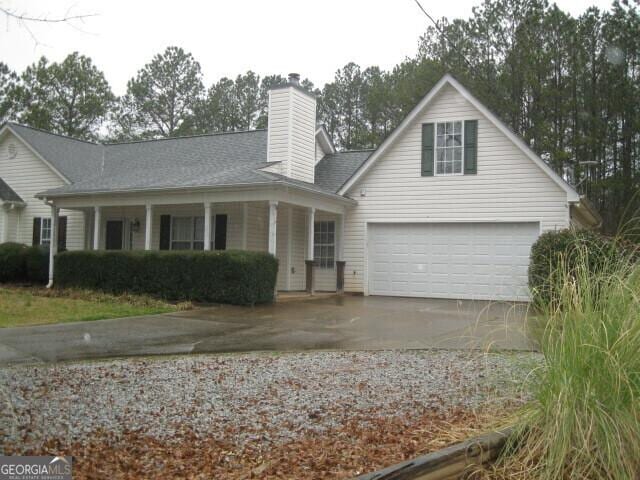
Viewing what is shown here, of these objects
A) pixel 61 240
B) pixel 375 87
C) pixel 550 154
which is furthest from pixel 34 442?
pixel 375 87

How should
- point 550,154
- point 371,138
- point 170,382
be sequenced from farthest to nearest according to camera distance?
point 371,138, point 550,154, point 170,382

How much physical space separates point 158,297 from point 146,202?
3336 mm

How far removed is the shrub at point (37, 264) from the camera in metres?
20.0

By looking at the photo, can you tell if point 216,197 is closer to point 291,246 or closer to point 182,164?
point 291,246

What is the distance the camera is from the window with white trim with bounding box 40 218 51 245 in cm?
2202

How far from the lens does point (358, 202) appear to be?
18.5 metres

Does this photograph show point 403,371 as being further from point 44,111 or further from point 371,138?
point 44,111

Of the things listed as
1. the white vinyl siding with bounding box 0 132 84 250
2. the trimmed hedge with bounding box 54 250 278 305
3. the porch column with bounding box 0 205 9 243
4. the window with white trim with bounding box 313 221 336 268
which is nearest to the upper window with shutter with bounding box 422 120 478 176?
the window with white trim with bounding box 313 221 336 268

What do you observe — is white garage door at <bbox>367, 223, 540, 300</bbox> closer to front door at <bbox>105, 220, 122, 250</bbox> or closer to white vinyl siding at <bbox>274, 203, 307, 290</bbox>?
white vinyl siding at <bbox>274, 203, 307, 290</bbox>

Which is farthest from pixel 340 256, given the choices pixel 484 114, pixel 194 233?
pixel 484 114

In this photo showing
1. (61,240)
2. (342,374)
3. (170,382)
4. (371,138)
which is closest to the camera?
(170,382)

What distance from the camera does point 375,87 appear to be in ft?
139

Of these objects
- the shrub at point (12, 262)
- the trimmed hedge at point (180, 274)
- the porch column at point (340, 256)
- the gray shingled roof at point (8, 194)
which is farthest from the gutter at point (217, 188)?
the gray shingled roof at point (8, 194)

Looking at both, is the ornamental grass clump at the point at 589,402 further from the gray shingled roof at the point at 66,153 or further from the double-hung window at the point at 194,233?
the gray shingled roof at the point at 66,153
